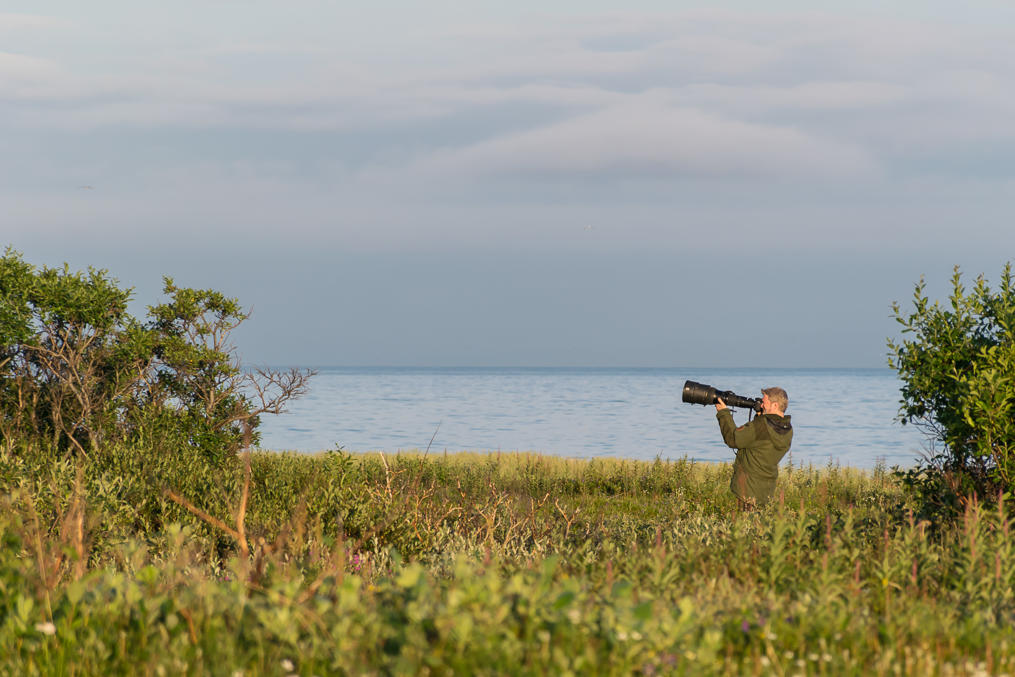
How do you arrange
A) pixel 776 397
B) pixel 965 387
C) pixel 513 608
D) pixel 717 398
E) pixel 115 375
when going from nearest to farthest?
pixel 513 608 → pixel 965 387 → pixel 776 397 → pixel 717 398 → pixel 115 375

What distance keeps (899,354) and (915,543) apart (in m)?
2.67

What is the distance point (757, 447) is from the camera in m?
10.2

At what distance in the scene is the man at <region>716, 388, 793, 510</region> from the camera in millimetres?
10141

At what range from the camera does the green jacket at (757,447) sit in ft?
33.3

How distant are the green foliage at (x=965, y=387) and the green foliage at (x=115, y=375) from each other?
8.54 meters

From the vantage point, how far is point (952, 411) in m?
8.28

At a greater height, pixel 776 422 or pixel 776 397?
pixel 776 397

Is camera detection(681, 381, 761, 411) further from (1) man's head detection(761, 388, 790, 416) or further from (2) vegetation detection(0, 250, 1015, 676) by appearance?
(2) vegetation detection(0, 250, 1015, 676)

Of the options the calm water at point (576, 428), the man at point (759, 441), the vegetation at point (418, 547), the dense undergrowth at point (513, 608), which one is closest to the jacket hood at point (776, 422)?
the man at point (759, 441)

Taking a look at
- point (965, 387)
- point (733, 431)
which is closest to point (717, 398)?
point (733, 431)

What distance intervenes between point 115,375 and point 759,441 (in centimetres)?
897

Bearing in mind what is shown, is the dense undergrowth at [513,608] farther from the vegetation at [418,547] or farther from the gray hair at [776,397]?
the gray hair at [776,397]

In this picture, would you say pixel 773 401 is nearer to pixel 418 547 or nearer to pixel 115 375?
pixel 418 547

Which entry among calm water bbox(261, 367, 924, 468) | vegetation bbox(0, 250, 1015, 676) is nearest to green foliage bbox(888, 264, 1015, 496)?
vegetation bbox(0, 250, 1015, 676)
